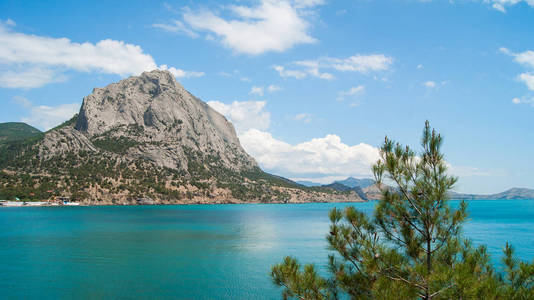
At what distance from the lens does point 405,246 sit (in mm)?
11562

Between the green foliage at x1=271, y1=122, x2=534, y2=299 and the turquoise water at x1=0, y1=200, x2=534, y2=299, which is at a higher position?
the green foliage at x1=271, y1=122, x2=534, y2=299

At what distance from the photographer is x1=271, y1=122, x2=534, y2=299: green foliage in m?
9.90

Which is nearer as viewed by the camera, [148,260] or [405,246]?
[405,246]

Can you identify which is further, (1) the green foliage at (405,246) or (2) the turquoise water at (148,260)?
(2) the turquoise water at (148,260)

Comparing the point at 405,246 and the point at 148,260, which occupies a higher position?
the point at 405,246

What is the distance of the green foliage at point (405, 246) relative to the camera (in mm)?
9898

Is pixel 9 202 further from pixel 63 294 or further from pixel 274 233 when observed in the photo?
pixel 63 294

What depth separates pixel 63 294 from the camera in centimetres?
2722

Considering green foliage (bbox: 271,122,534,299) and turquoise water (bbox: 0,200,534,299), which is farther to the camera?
turquoise water (bbox: 0,200,534,299)

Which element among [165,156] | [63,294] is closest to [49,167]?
[165,156]

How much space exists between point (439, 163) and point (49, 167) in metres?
183

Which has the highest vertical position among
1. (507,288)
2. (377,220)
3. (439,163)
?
(439,163)

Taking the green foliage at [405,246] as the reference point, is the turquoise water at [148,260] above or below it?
below

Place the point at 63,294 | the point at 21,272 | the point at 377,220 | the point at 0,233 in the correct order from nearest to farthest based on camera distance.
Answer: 1. the point at 377,220
2. the point at 63,294
3. the point at 21,272
4. the point at 0,233
